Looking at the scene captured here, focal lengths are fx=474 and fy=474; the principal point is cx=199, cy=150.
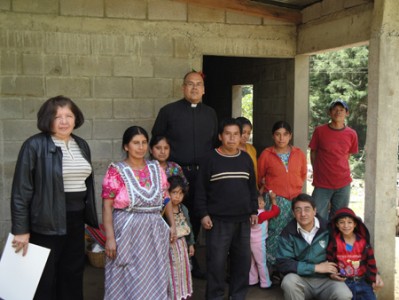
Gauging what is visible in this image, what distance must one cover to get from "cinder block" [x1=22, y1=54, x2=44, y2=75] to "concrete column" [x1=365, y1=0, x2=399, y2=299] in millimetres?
3282

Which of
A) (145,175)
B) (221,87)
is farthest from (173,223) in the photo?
(221,87)

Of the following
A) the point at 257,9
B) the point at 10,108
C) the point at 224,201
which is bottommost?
the point at 224,201

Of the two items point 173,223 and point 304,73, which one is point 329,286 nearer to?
point 173,223

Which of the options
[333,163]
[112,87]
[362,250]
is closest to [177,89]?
[112,87]

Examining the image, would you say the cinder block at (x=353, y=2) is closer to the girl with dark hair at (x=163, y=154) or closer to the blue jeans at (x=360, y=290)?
the girl with dark hair at (x=163, y=154)

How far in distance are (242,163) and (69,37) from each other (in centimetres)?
247

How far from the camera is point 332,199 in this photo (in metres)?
5.49

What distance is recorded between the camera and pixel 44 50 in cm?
495

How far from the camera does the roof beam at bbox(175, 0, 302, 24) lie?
5.34 metres

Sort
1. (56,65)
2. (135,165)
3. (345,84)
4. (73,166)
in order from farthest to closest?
1. (345,84)
2. (56,65)
3. (135,165)
4. (73,166)

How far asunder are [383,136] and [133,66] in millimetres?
2696

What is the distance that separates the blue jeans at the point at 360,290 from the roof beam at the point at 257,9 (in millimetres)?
3165

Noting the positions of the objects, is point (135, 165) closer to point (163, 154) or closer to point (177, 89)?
point (163, 154)

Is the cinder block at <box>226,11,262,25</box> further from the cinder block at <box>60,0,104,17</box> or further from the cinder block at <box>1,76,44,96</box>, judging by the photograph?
the cinder block at <box>1,76,44,96</box>
